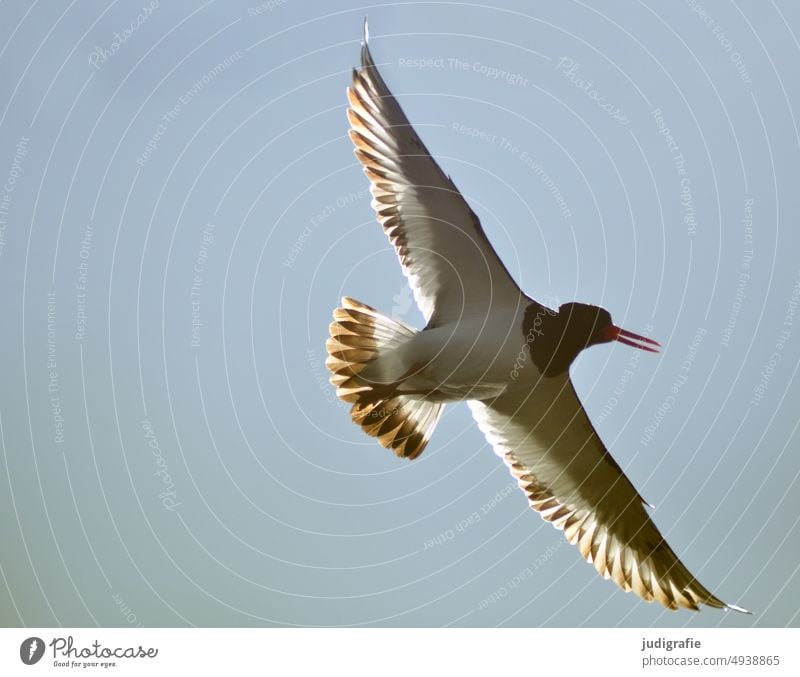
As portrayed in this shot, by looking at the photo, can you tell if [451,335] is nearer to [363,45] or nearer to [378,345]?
[378,345]

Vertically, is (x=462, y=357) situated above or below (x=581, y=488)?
above

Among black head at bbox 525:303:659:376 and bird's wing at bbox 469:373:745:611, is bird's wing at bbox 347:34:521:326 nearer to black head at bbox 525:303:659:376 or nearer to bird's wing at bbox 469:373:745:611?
black head at bbox 525:303:659:376

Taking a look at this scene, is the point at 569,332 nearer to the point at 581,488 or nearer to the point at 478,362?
the point at 478,362

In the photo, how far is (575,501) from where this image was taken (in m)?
4.50

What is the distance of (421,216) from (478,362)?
78 cm

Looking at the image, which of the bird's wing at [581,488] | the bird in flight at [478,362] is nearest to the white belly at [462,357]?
the bird in flight at [478,362]

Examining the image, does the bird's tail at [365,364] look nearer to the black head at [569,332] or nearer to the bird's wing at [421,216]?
the bird's wing at [421,216]

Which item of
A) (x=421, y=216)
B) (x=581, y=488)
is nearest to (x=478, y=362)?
(x=421, y=216)

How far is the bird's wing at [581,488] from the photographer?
14.0ft

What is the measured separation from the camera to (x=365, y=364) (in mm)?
3992

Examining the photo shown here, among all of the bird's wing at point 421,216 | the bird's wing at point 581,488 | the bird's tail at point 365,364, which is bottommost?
the bird's wing at point 581,488

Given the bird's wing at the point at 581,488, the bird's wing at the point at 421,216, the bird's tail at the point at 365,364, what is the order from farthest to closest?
the bird's wing at the point at 581,488 → the bird's tail at the point at 365,364 → the bird's wing at the point at 421,216

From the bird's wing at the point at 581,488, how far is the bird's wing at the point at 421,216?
2.03ft
